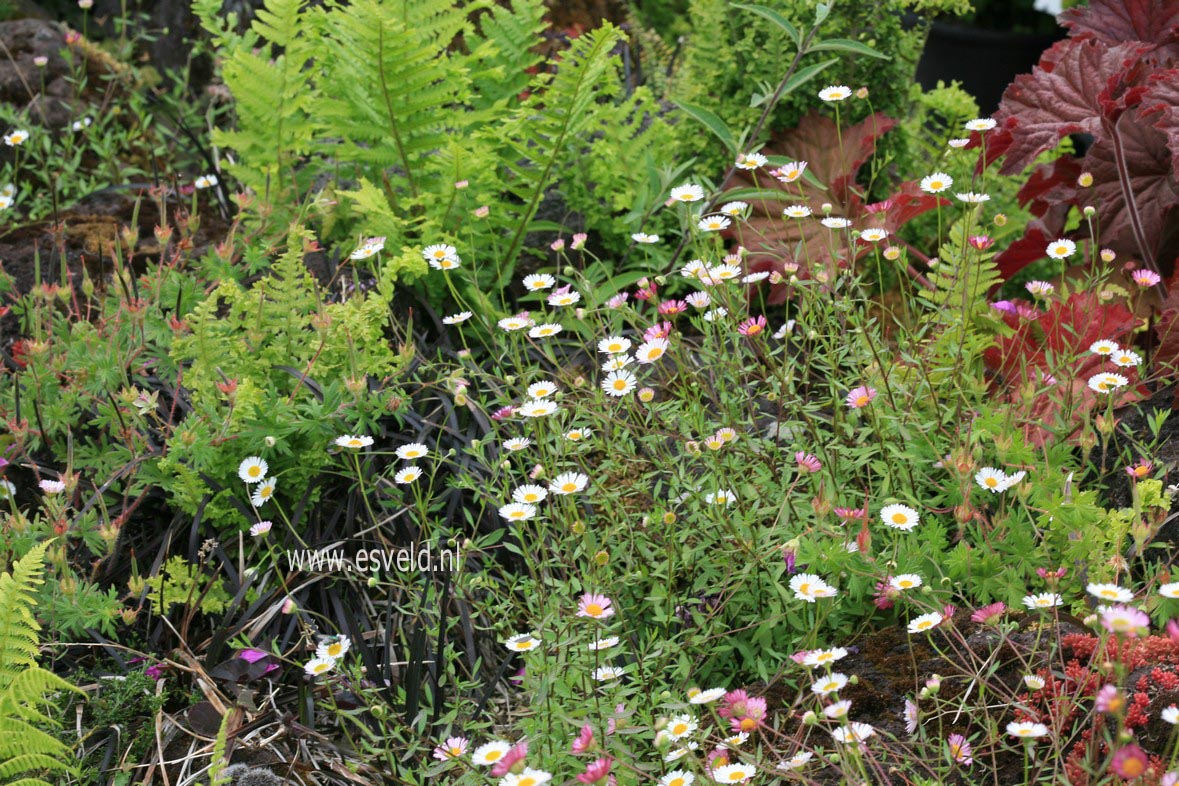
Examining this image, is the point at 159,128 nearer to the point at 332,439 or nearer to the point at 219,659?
the point at 332,439

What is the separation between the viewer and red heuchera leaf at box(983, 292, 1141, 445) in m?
2.48

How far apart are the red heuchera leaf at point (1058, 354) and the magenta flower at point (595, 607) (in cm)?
101

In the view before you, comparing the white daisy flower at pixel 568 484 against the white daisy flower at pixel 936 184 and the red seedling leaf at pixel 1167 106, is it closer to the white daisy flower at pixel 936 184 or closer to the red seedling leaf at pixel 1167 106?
the white daisy flower at pixel 936 184

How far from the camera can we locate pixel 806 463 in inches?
83.7

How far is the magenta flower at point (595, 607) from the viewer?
6.07 ft

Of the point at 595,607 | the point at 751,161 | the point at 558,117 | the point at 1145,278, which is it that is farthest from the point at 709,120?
the point at 595,607

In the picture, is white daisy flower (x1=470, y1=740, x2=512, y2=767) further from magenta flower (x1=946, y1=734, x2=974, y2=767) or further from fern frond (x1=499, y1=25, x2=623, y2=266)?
fern frond (x1=499, y1=25, x2=623, y2=266)

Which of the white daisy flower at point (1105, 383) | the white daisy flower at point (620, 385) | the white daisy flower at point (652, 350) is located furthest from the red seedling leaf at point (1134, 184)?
the white daisy flower at point (620, 385)

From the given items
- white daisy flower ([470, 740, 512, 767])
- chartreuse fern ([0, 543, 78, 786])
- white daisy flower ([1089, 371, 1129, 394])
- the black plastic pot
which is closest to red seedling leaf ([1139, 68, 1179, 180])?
white daisy flower ([1089, 371, 1129, 394])

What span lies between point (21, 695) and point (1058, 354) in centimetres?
231

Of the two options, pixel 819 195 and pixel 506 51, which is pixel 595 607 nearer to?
pixel 819 195

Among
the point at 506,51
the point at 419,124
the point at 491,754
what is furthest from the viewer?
the point at 506,51

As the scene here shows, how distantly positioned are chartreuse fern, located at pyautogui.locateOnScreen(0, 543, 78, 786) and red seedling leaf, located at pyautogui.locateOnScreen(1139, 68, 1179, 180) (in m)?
2.63

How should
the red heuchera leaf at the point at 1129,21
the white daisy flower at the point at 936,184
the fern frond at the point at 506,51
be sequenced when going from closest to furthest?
the white daisy flower at the point at 936,184, the red heuchera leaf at the point at 1129,21, the fern frond at the point at 506,51
